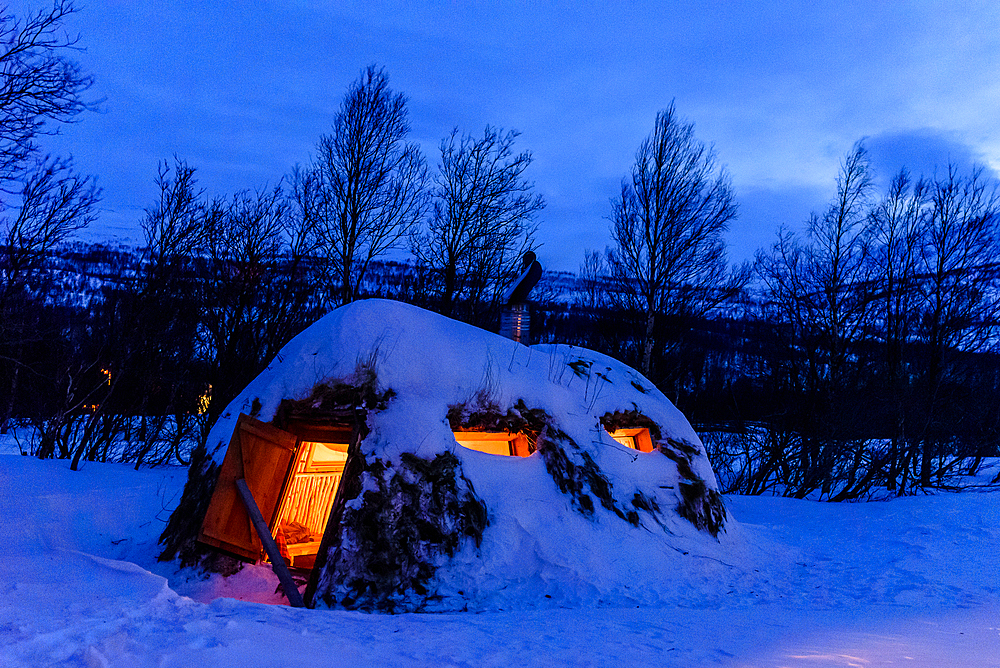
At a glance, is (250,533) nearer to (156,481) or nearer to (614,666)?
(614,666)

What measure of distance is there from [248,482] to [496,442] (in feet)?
10.5

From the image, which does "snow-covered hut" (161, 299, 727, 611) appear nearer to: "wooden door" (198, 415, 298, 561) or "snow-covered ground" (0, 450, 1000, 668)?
"wooden door" (198, 415, 298, 561)

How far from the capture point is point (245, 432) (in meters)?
6.30

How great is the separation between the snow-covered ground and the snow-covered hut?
48 cm

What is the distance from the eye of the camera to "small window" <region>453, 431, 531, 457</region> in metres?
7.25

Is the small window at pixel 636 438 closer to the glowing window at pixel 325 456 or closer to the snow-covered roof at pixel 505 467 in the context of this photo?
the snow-covered roof at pixel 505 467

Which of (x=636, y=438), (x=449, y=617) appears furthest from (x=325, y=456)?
(x=636, y=438)

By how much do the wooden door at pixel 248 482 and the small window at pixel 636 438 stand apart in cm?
497

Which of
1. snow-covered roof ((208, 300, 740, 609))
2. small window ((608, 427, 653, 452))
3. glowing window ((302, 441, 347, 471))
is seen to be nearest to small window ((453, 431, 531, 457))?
snow-covered roof ((208, 300, 740, 609))

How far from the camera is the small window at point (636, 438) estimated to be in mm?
8617

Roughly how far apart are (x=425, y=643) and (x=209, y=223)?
53.7 feet

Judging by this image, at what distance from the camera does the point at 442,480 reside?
20.2ft

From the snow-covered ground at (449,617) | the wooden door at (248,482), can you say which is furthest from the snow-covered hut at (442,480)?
the snow-covered ground at (449,617)

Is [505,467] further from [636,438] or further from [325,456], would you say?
[325,456]
